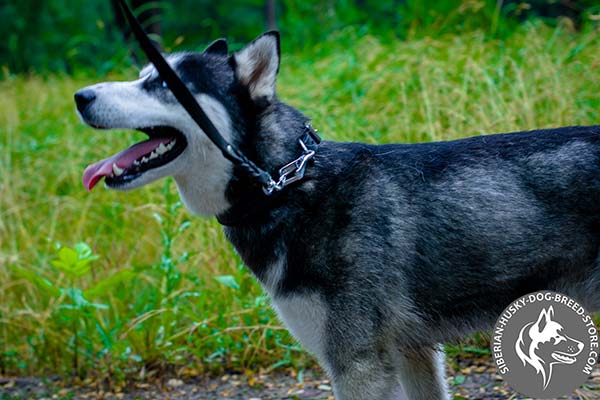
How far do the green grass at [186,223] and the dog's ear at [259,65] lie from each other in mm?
1291

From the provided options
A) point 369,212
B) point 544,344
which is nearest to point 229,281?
point 369,212

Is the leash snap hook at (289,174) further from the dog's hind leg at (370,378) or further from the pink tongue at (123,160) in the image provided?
the dog's hind leg at (370,378)

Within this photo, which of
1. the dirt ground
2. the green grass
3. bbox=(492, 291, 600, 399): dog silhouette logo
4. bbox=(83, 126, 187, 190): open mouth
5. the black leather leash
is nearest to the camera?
the black leather leash

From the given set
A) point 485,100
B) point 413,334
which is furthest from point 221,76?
point 485,100

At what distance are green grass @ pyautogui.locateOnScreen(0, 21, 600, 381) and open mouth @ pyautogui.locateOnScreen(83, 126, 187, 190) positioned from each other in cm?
111

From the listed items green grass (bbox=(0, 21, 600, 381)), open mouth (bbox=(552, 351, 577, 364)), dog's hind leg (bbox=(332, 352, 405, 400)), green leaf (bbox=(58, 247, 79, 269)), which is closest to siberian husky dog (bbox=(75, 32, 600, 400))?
dog's hind leg (bbox=(332, 352, 405, 400))

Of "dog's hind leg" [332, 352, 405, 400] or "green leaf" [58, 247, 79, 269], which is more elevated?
"green leaf" [58, 247, 79, 269]

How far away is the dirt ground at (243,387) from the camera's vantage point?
3617mm

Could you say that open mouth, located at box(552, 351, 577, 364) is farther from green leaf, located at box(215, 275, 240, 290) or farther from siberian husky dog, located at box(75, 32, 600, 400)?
green leaf, located at box(215, 275, 240, 290)

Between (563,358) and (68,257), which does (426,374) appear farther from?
(68,257)

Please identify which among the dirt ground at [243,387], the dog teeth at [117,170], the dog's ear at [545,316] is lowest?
the dirt ground at [243,387]

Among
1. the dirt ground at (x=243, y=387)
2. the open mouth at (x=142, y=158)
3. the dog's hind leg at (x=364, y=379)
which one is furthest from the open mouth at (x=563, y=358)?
the open mouth at (x=142, y=158)

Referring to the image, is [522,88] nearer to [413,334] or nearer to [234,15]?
[413,334]

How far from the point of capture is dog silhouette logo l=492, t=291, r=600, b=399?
101 inches
